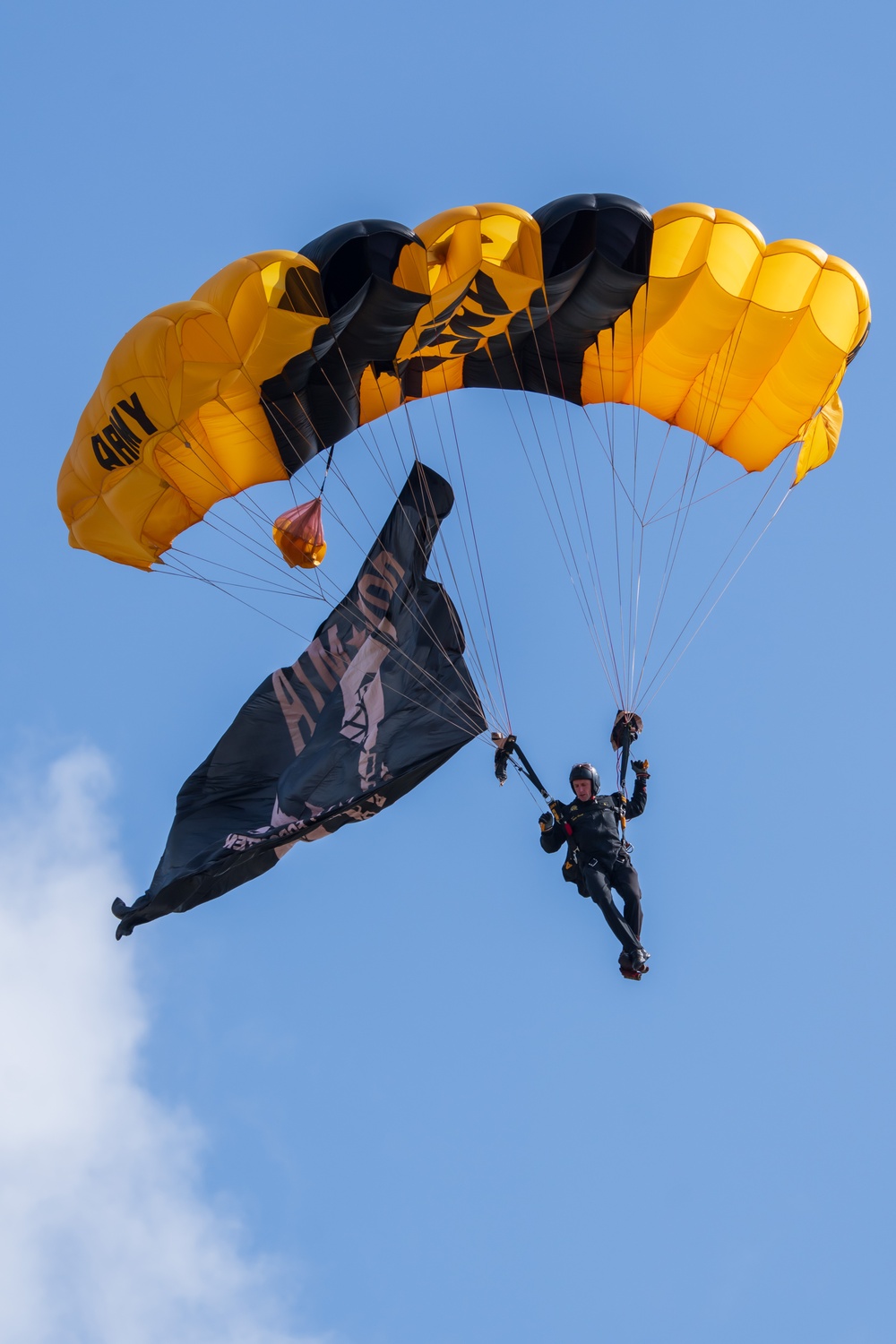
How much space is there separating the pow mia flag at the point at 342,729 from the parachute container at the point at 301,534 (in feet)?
2.49

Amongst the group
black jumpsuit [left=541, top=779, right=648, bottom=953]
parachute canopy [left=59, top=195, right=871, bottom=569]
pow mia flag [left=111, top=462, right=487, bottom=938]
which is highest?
parachute canopy [left=59, top=195, right=871, bottom=569]

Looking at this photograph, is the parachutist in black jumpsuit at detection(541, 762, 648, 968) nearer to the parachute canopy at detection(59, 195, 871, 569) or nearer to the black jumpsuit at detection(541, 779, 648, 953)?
the black jumpsuit at detection(541, 779, 648, 953)

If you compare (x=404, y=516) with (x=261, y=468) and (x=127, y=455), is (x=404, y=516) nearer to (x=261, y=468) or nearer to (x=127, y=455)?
(x=261, y=468)

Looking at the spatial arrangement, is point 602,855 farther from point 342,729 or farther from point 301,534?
point 301,534

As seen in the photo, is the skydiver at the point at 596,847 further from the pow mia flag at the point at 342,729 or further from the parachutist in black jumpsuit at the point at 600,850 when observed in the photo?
the pow mia flag at the point at 342,729

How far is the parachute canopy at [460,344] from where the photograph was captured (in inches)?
498


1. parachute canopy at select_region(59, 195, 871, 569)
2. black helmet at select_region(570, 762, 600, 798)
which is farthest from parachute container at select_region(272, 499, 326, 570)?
black helmet at select_region(570, 762, 600, 798)

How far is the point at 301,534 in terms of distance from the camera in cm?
1412

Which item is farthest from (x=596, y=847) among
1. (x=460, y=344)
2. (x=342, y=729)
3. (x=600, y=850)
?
(x=460, y=344)

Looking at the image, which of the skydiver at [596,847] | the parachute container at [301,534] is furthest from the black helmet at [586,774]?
the parachute container at [301,534]

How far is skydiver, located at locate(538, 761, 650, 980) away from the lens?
13.2 metres

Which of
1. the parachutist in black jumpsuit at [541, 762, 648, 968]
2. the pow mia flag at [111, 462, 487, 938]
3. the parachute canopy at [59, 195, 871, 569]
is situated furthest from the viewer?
the pow mia flag at [111, 462, 487, 938]

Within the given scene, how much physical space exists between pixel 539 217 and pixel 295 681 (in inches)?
162

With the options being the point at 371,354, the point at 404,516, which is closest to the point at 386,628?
the point at 404,516
